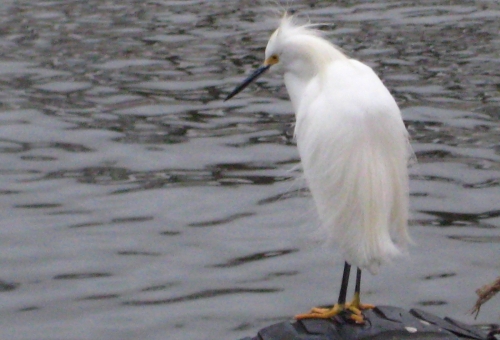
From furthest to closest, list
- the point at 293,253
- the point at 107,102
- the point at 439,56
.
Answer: the point at 439,56, the point at 107,102, the point at 293,253

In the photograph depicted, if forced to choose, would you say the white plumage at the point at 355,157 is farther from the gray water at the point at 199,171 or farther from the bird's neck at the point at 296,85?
the gray water at the point at 199,171

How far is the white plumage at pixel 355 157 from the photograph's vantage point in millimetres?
5129

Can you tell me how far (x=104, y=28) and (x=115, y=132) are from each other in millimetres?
3287

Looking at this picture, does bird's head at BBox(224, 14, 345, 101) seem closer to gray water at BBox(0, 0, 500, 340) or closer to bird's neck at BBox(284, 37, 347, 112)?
bird's neck at BBox(284, 37, 347, 112)

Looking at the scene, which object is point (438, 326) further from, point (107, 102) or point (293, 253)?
point (107, 102)

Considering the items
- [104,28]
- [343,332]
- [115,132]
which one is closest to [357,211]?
[343,332]

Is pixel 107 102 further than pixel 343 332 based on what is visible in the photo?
Yes

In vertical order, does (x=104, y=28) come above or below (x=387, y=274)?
above

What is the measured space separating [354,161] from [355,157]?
2cm

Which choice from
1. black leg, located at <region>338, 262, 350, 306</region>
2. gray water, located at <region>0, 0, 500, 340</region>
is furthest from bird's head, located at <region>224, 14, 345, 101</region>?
gray water, located at <region>0, 0, 500, 340</region>

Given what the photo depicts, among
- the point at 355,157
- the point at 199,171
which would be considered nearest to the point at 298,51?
the point at 355,157

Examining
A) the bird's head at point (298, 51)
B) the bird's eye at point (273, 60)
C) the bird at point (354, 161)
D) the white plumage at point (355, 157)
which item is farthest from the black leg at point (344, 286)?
the bird's eye at point (273, 60)

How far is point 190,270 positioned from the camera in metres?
7.04

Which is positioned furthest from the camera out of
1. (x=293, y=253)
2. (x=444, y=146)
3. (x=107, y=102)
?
(x=107, y=102)
